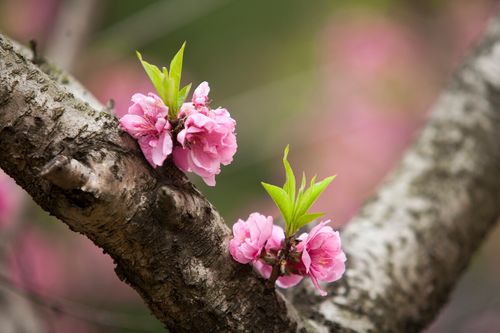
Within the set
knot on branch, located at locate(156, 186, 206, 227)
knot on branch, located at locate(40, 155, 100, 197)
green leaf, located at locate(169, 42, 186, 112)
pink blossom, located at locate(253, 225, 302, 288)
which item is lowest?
pink blossom, located at locate(253, 225, 302, 288)

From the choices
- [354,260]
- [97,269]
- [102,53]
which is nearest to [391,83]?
[102,53]

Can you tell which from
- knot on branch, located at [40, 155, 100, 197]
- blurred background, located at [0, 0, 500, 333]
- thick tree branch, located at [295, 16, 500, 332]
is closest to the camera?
knot on branch, located at [40, 155, 100, 197]

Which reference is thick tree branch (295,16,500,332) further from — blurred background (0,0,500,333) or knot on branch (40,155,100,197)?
blurred background (0,0,500,333)

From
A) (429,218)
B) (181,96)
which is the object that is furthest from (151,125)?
(429,218)

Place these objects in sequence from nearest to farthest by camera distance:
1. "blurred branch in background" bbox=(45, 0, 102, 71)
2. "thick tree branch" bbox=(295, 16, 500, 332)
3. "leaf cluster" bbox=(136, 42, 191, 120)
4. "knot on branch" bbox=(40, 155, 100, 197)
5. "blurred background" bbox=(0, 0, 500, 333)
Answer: "knot on branch" bbox=(40, 155, 100, 197)
"leaf cluster" bbox=(136, 42, 191, 120)
"thick tree branch" bbox=(295, 16, 500, 332)
"blurred branch in background" bbox=(45, 0, 102, 71)
"blurred background" bbox=(0, 0, 500, 333)

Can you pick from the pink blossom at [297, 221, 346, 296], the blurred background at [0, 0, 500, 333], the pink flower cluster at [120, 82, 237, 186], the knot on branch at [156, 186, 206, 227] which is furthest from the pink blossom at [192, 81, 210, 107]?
the blurred background at [0, 0, 500, 333]

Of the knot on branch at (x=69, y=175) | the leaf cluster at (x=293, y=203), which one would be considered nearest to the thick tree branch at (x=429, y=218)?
the leaf cluster at (x=293, y=203)

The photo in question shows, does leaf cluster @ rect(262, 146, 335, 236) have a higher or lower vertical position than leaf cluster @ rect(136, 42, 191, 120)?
lower

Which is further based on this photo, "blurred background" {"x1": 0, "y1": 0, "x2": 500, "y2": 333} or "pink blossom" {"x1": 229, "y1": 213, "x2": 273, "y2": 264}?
"blurred background" {"x1": 0, "y1": 0, "x2": 500, "y2": 333}
